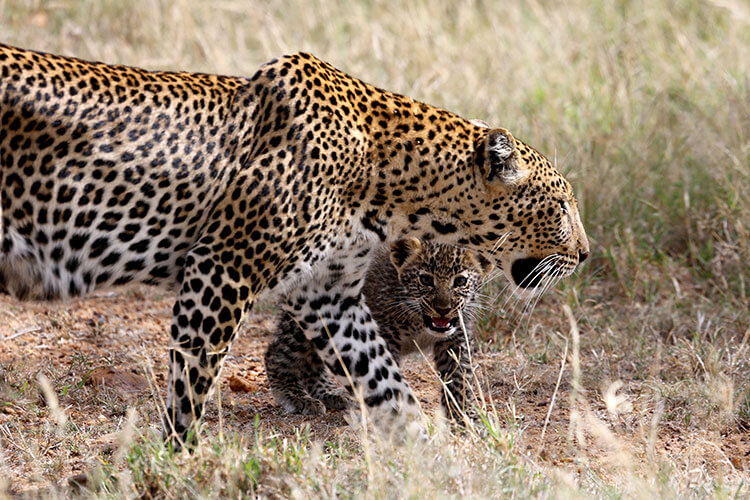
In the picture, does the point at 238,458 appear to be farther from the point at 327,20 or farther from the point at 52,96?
the point at 327,20

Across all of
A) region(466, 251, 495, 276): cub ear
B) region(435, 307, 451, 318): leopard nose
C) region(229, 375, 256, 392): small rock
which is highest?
region(466, 251, 495, 276): cub ear

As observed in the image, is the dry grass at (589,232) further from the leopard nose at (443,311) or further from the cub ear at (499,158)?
the cub ear at (499,158)

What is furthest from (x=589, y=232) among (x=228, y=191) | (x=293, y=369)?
(x=228, y=191)

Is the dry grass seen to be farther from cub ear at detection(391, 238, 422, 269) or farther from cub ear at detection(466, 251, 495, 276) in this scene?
cub ear at detection(391, 238, 422, 269)

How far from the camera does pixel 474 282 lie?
6828 mm

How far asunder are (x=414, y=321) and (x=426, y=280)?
0.26 meters

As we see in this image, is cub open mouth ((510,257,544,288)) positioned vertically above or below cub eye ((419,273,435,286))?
above

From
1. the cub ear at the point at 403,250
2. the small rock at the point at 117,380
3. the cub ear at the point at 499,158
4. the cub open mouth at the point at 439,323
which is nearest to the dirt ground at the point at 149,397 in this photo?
the small rock at the point at 117,380

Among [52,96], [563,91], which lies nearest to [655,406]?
[52,96]

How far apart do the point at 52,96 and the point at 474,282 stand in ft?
8.73

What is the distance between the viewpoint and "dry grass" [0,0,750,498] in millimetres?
4871

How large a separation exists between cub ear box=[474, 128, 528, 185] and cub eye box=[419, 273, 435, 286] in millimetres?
1013

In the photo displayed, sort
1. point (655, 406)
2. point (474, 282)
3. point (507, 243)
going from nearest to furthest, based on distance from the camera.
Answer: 1. point (507, 243)
2. point (655, 406)
3. point (474, 282)

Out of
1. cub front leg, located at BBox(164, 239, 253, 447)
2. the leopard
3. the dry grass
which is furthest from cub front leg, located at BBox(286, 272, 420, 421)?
cub front leg, located at BBox(164, 239, 253, 447)
